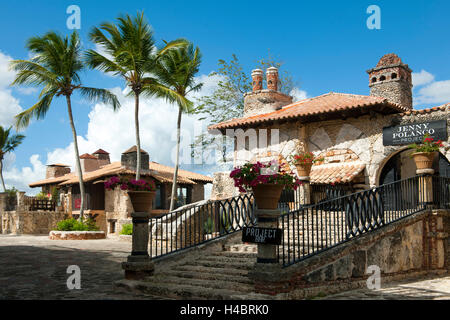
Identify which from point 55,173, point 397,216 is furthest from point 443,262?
point 55,173

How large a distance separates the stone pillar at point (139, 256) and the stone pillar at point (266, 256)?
249cm

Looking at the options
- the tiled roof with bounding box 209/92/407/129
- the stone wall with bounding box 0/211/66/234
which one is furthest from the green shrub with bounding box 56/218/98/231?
the stone wall with bounding box 0/211/66/234

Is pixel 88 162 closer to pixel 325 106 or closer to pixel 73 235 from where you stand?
pixel 73 235

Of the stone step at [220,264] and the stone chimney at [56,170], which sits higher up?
the stone chimney at [56,170]

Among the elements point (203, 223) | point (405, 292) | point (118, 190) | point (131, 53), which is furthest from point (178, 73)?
point (405, 292)

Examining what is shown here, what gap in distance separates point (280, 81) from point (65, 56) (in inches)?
507

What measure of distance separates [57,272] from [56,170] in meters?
27.7

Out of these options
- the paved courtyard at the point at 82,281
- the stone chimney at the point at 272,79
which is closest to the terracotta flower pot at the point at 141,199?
the paved courtyard at the point at 82,281

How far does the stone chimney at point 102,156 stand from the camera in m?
34.2

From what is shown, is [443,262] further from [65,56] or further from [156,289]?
[65,56]

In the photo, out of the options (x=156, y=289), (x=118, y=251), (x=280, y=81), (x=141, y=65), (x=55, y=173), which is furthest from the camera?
(x=55, y=173)

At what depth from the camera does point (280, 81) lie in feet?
89.5

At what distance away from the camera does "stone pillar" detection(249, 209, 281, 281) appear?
21.9 ft

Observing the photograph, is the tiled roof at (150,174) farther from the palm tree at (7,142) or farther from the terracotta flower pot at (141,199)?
the terracotta flower pot at (141,199)
